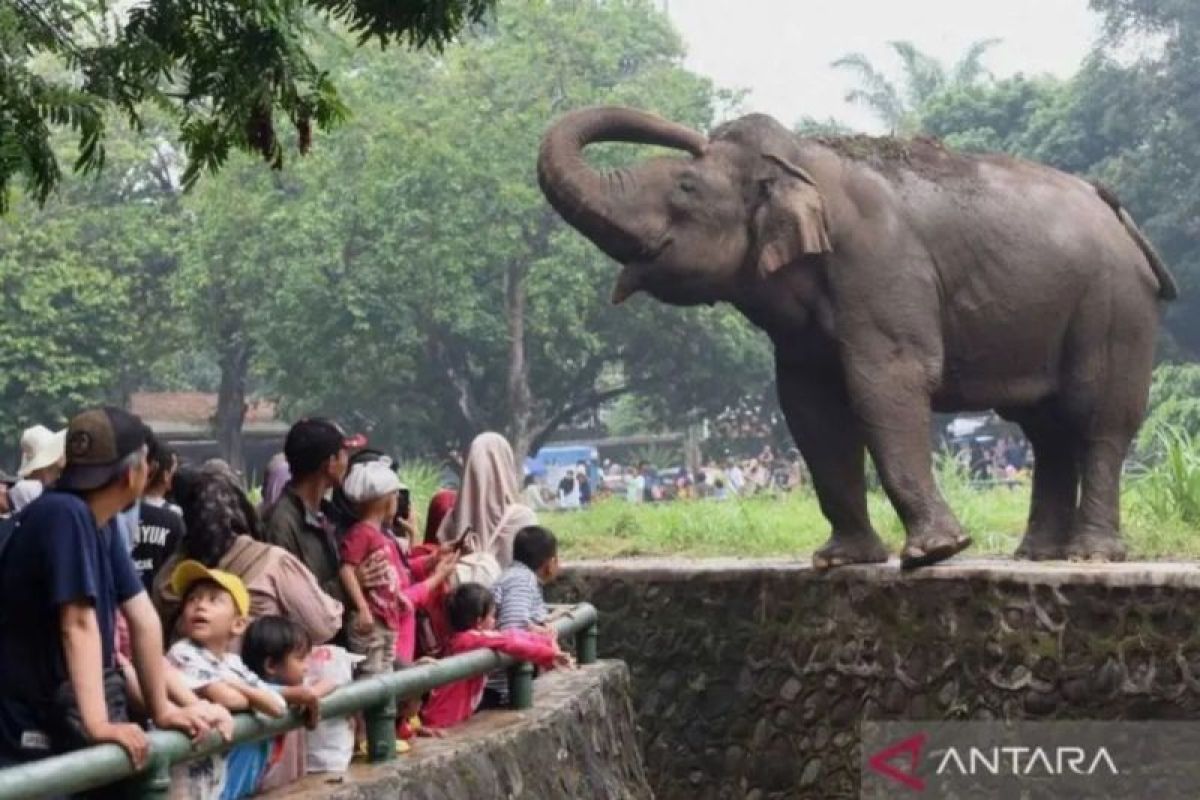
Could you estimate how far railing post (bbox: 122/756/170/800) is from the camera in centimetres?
449

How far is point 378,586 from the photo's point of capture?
6.66 m

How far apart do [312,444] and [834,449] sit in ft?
17.2

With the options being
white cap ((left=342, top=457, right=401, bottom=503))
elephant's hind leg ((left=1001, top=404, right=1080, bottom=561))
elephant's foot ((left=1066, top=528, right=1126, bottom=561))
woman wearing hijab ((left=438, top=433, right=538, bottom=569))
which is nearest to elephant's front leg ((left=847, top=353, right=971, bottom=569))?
elephant's foot ((left=1066, top=528, right=1126, bottom=561))

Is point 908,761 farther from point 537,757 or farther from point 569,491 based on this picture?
point 569,491

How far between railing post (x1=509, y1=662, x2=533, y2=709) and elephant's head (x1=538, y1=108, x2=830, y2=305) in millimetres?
3069

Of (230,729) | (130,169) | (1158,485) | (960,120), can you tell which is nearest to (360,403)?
(130,169)

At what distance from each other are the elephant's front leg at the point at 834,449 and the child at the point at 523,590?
3059 mm

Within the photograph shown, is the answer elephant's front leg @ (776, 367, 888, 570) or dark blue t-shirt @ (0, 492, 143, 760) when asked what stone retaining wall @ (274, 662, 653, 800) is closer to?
dark blue t-shirt @ (0, 492, 143, 760)

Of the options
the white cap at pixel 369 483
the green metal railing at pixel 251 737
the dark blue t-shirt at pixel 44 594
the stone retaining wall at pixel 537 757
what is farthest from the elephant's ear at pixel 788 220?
the dark blue t-shirt at pixel 44 594

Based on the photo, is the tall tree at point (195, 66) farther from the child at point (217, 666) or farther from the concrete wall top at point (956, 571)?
the concrete wall top at point (956, 571)

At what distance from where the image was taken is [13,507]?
6980 millimetres

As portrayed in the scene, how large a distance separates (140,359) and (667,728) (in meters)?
29.3

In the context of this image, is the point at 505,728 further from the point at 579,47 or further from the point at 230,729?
the point at 579,47

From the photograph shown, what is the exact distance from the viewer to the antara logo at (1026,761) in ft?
33.4
